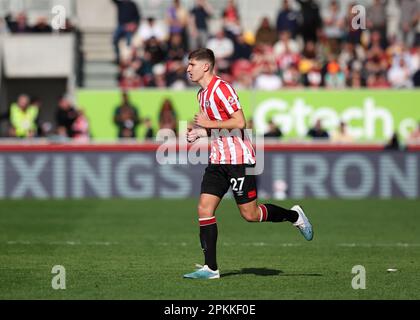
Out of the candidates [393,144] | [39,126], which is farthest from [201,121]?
[39,126]

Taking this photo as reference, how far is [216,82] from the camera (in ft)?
36.5

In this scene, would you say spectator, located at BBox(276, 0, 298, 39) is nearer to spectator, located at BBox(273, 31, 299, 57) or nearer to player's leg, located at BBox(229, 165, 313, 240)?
spectator, located at BBox(273, 31, 299, 57)

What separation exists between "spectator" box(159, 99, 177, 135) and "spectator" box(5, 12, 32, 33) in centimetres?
478

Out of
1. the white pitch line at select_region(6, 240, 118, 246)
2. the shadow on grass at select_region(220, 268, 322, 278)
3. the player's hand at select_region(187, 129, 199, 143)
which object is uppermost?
the player's hand at select_region(187, 129, 199, 143)

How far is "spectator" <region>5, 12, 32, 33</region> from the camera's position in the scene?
2805cm

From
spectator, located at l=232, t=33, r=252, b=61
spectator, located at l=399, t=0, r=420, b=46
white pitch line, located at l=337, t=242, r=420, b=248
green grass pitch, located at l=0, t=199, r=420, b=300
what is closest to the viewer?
green grass pitch, located at l=0, t=199, r=420, b=300

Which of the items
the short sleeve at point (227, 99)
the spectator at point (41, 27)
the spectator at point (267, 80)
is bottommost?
the short sleeve at point (227, 99)

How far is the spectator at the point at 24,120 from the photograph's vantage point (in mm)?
25578

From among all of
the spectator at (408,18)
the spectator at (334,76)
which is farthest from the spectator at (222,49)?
the spectator at (408,18)

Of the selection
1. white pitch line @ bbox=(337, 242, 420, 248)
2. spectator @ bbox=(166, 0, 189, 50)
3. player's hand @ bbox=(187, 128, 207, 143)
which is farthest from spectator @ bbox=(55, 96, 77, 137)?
player's hand @ bbox=(187, 128, 207, 143)

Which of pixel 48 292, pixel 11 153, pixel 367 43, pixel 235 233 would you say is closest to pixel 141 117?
pixel 11 153

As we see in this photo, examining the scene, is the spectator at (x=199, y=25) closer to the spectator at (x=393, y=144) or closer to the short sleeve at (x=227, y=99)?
the spectator at (x=393, y=144)

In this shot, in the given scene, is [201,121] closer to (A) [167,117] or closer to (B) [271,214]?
(B) [271,214]

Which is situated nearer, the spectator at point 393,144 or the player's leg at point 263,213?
the player's leg at point 263,213
